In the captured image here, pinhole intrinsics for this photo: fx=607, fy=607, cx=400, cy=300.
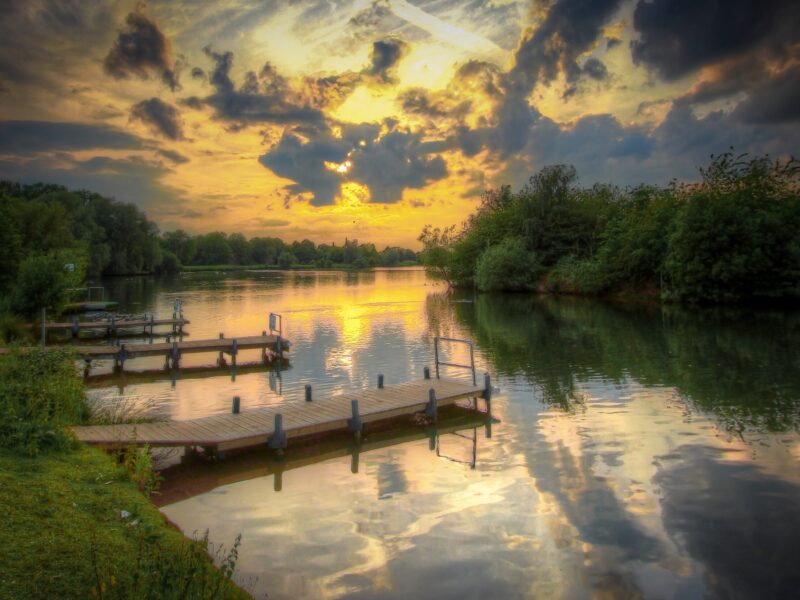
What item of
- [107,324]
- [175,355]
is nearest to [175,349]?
[175,355]

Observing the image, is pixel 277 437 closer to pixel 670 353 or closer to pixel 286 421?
pixel 286 421

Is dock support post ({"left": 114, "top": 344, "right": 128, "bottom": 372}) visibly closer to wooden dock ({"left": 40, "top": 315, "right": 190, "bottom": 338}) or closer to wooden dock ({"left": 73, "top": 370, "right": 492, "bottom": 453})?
wooden dock ({"left": 40, "top": 315, "right": 190, "bottom": 338})

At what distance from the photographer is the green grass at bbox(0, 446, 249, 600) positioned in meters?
6.37

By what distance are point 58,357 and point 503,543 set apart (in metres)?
13.0

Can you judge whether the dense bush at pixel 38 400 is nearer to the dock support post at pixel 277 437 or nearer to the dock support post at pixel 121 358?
the dock support post at pixel 277 437

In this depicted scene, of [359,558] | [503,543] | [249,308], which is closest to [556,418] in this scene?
[503,543]

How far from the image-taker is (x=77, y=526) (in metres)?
8.06

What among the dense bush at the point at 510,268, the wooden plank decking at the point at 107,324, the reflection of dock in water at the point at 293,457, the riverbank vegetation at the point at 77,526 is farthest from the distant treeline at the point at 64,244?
the dense bush at the point at 510,268

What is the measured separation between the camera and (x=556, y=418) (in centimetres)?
1686

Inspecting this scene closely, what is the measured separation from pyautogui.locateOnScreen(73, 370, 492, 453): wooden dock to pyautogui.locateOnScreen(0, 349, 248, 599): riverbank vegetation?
96 centimetres

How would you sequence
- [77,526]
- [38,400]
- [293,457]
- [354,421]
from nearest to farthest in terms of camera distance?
[77,526] < [38,400] < [293,457] < [354,421]

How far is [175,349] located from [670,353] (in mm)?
22188

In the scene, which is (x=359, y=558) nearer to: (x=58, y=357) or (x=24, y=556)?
(x=24, y=556)

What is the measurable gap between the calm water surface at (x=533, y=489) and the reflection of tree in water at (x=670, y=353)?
6.8 inches
